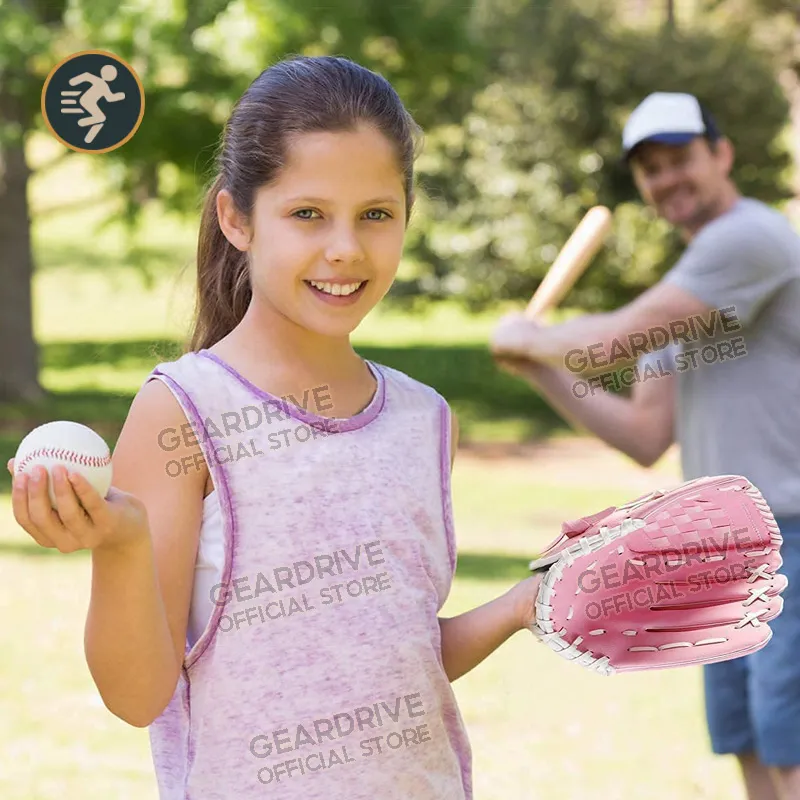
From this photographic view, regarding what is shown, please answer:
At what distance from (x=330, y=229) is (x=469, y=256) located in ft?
43.2

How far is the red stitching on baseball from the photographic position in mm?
1315

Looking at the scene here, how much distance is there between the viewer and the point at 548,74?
14.2 m

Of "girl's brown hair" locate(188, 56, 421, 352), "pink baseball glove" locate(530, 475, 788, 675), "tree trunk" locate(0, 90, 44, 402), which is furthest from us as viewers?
"tree trunk" locate(0, 90, 44, 402)

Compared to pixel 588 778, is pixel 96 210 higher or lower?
higher

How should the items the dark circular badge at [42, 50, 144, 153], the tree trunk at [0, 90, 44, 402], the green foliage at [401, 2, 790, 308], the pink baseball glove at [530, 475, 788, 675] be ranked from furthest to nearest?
the green foliage at [401, 2, 790, 308], the tree trunk at [0, 90, 44, 402], the dark circular badge at [42, 50, 144, 153], the pink baseball glove at [530, 475, 788, 675]

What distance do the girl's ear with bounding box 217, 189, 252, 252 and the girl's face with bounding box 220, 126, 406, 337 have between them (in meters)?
0.04

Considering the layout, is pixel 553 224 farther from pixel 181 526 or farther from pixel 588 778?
pixel 181 526

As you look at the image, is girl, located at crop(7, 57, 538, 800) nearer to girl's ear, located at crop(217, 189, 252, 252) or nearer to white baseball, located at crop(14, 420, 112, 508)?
girl's ear, located at crop(217, 189, 252, 252)

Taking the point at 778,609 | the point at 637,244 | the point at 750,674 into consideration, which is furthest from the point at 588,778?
the point at 637,244

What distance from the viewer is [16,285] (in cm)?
1216

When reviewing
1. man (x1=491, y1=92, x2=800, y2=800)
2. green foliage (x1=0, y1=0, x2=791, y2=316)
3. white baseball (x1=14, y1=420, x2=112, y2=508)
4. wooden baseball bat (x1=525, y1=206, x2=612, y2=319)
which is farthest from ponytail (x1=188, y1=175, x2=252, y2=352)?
green foliage (x1=0, y1=0, x2=791, y2=316)

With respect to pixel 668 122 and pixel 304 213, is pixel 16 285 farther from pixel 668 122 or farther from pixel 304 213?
pixel 304 213

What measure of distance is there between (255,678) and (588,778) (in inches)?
103

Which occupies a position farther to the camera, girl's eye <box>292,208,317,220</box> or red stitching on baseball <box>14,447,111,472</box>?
girl's eye <box>292,208,317,220</box>
